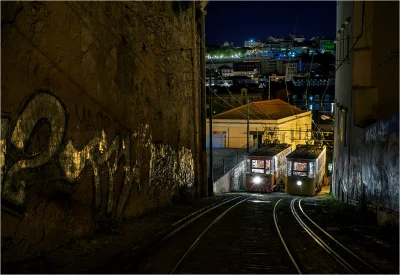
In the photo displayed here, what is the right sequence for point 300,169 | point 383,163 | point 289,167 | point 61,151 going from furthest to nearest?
point 289,167 < point 300,169 < point 383,163 < point 61,151

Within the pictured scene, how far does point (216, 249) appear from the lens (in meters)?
7.28

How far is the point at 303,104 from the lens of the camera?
67312mm

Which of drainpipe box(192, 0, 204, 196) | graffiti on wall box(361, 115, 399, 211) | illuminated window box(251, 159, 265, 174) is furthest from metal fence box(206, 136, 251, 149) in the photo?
graffiti on wall box(361, 115, 399, 211)

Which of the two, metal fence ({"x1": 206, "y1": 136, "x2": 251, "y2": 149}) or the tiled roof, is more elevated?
the tiled roof

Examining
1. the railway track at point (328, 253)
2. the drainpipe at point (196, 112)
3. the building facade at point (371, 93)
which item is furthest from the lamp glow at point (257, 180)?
the railway track at point (328, 253)

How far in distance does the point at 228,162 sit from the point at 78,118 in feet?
83.4

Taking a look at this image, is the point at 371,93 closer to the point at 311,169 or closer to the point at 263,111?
the point at 311,169

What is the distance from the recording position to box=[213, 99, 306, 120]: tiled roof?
4091 centimetres

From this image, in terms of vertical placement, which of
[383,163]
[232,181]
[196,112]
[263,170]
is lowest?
[232,181]

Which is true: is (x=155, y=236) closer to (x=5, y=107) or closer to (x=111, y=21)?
(x=5, y=107)

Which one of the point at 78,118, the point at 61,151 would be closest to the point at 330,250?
the point at 61,151

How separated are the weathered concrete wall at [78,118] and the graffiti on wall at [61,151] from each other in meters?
0.02

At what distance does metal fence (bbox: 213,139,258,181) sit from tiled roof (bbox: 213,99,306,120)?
9.20 ft

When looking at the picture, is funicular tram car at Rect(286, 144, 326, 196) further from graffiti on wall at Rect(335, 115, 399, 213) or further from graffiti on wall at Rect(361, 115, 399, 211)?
graffiti on wall at Rect(361, 115, 399, 211)
